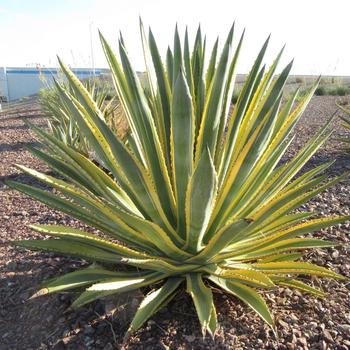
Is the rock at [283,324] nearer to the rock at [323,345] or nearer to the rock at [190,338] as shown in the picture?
the rock at [323,345]

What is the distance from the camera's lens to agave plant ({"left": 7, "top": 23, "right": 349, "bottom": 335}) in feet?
5.97

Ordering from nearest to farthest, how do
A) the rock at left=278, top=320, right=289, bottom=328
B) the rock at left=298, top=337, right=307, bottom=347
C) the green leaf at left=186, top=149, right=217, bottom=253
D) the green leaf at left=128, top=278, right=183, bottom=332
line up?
1. the green leaf at left=186, top=149, right=217, bottom=253
2. the green leaf at left=128, top=278, right=183, bottom=332
3. the rock at left=298, top=337, right=307, bottom=347
4. the rock at left=278, top=320, right=289, bottom=328

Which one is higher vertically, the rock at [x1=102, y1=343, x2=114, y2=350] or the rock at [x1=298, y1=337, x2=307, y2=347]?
the rock at [x1=298, y1=337, x2=307, y2=347]

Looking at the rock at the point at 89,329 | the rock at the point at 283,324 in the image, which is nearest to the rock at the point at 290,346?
the rock at the point at 283,324

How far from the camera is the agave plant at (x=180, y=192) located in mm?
1820

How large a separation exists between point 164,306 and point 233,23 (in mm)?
1469

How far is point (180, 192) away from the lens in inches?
76.9

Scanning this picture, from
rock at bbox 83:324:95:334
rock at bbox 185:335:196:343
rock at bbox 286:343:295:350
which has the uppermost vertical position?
rock at bbox 286:343:295:350

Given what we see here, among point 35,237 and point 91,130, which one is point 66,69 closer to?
point 91,130

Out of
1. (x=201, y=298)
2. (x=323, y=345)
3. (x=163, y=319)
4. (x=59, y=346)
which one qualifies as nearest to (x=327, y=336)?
(x=323, y=345)

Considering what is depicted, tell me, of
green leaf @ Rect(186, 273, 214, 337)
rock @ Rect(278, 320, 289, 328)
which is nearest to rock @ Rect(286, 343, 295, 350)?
rock @ Rect(278, 320, 289, 328)

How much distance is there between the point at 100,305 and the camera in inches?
83.4

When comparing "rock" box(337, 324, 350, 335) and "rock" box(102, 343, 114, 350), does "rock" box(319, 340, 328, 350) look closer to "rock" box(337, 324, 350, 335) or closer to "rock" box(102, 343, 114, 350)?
"rock" box(337, 324, 350, 335)

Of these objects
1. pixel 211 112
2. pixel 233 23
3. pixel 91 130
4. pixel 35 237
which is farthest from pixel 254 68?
pixel 35 237
